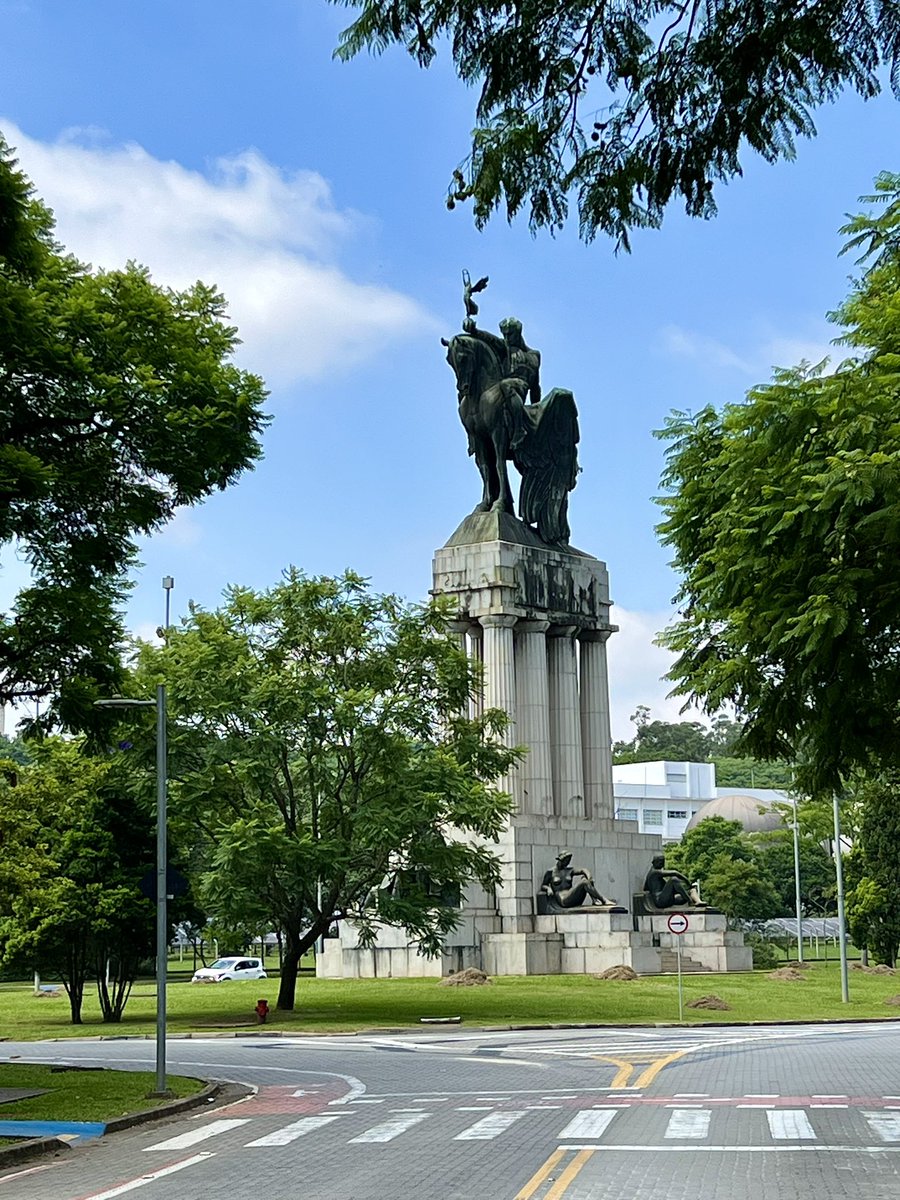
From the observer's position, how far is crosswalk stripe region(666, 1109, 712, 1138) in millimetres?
16844

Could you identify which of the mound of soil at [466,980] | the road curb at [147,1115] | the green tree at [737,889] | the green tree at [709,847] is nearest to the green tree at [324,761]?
the mound of soil at [466,980]

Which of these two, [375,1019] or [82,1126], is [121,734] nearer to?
[82,1126]

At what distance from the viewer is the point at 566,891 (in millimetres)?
62375

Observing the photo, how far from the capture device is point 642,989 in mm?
52344

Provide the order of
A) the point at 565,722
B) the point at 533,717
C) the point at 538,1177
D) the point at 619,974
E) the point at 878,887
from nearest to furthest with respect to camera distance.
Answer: the point at 538,1177, the point at 619,974, the point at 533,717, the point at 565,722, the point at 878,887

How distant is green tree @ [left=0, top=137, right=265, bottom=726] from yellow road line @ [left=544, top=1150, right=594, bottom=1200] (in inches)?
467

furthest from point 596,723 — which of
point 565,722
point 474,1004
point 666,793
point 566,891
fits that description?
point 666,793

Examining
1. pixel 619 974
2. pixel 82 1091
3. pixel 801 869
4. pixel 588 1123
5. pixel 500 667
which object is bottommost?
pixel 619 974

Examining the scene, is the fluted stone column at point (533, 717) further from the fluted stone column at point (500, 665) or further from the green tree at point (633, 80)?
the green tree at point (633, 80)

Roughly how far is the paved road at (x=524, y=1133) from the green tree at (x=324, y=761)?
12.3m

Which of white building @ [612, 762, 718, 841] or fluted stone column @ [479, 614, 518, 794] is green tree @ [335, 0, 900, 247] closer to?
fluted stone column @ [479, 614, 518, 794]

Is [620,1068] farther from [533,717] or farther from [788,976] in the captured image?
[533,717]

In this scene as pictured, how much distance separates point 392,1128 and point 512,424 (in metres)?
55.3

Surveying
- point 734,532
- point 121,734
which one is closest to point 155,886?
point 121,734
